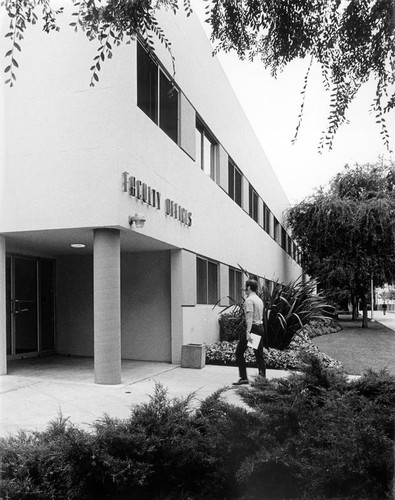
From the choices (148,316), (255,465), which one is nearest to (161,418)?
(255,465)

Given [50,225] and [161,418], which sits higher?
[50,225]

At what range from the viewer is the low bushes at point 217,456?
127 inches

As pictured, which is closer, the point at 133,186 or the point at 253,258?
the point at 133,186

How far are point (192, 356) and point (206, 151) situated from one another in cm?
637

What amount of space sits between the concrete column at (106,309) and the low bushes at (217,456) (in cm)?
478

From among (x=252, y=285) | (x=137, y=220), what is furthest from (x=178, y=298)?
(x=137, y=220)

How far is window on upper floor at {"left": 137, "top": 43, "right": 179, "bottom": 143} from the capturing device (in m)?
9.92

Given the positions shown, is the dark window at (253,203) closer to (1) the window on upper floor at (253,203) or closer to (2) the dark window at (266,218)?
(1) the window on upper floor at (253,203)

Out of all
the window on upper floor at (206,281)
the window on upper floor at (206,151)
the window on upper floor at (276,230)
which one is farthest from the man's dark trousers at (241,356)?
the window on upper floor at (276,230)

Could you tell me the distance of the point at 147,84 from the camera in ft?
33.7

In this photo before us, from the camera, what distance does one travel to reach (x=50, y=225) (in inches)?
348

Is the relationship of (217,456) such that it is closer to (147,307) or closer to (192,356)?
(192,356)

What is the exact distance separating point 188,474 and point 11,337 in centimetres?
867

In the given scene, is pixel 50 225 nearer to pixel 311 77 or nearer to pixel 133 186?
pixel 133 186
